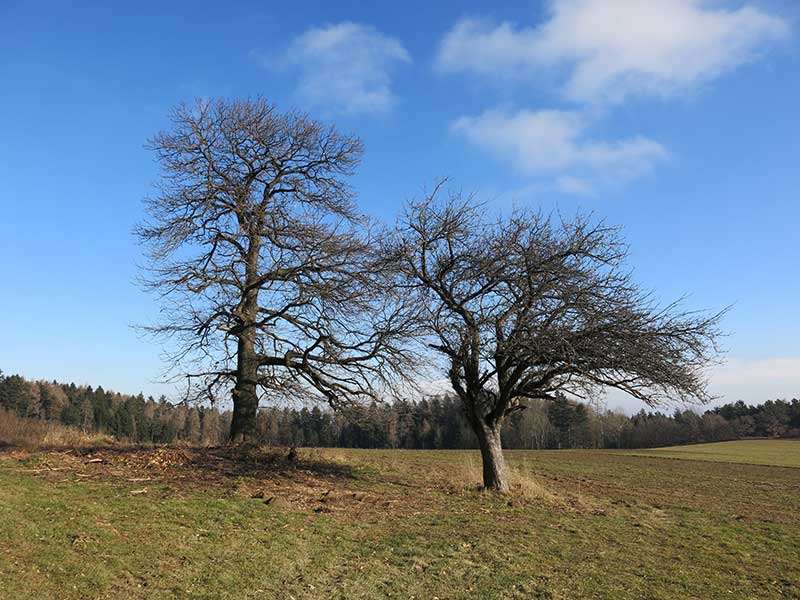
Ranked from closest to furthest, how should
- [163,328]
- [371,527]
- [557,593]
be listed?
1. [557,593]
2. [371,527]
3. [163,328]

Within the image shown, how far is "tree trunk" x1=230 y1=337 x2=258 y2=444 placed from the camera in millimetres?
16047

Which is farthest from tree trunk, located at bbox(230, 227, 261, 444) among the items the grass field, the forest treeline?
the forest treeline

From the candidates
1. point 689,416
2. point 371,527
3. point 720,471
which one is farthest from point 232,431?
point 689,416

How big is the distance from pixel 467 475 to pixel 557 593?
31.1 ft

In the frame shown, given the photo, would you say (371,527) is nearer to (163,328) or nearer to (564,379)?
(564,379)

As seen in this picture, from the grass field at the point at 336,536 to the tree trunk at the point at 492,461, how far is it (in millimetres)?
506

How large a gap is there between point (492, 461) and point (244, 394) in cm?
708

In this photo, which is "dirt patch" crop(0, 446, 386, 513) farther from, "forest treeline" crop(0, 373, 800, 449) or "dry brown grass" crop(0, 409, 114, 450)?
"forest treeline" crop(0, 373, 800, 449)

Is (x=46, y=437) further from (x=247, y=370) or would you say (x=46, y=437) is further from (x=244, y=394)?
(x=247, y=370)

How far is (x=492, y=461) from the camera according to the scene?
46.2 ft

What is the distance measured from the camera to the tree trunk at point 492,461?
46.0ft

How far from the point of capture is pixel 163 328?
1537 cm

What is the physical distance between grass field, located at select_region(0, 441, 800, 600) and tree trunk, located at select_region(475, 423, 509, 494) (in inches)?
19.9

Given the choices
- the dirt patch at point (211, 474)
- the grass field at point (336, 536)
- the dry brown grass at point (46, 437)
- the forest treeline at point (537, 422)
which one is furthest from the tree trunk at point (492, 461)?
the forest treeline at point (537, 422)
